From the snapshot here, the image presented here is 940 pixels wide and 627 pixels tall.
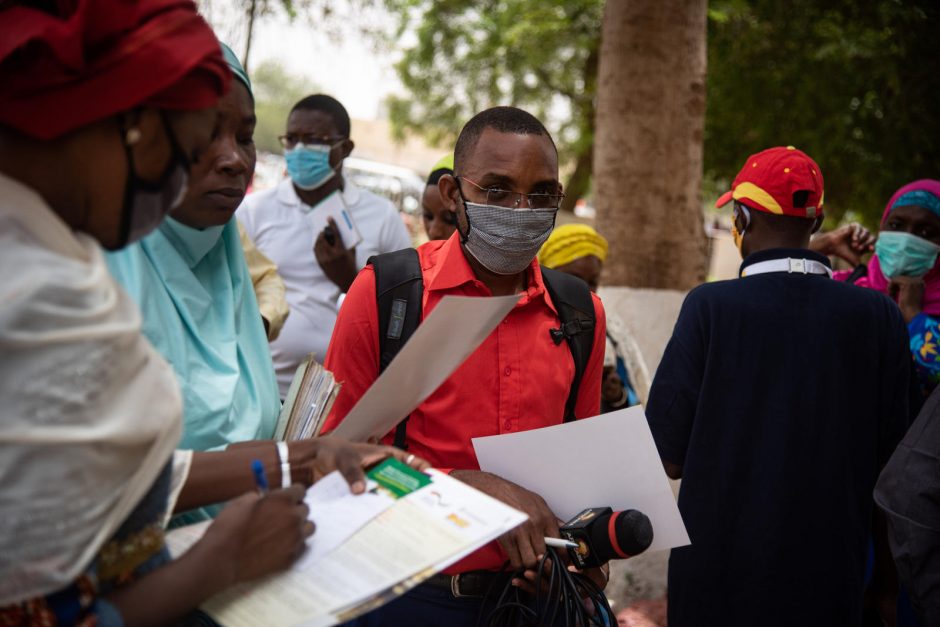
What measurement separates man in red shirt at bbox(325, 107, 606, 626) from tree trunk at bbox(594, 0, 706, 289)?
2.97 meters

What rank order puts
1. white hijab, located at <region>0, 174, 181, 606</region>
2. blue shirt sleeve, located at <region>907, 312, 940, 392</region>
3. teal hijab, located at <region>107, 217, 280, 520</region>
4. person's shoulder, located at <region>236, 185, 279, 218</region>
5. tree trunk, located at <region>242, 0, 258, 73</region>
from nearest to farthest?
1. white hijab, located at <region>0, 174, 181, 606</region>
2. teal hijab, located at <region>107, 217, 280, 520</region>
3. blue shirt sleeve, located at <region>907, 312, 940, 392</region>
4. person's shoulder, located at <region>236, 185, 279, 218</region>
5. tree trunk, located at <region>242, 0, 258, 73</region>

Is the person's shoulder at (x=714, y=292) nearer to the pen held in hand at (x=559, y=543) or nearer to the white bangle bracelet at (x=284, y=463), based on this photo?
the pen held in hand at (x=559, y=543)

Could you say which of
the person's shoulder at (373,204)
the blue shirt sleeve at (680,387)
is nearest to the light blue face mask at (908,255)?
the blue shirt sleeve at (680,387)

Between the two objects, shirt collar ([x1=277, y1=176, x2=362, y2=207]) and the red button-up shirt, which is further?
shirt collar ([x1=277, y1=176, x2=362, y2=207])

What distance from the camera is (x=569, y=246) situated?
13.5 ft

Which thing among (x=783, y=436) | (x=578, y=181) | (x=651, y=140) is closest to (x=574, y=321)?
(x=783, y=436)

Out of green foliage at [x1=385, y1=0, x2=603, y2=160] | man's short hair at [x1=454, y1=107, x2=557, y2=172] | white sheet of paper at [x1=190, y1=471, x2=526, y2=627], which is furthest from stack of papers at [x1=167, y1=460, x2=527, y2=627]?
green foliage at [x1=385, y1=0, x2=603, y2=160]

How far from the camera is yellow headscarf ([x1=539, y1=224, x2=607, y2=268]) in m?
4.09

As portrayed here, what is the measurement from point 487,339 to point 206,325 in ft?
2.48

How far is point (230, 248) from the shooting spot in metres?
2.16

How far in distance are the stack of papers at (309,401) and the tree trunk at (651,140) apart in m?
3.74

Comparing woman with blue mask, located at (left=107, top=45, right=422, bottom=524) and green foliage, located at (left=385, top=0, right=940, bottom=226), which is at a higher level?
green foliage, located at (left=385, top=0, right=940, bottom=226)

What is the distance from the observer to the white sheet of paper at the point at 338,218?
4203 mm

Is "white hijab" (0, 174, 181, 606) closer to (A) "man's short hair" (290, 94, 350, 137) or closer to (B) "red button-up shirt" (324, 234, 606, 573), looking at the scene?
(B) "red button-up shirt" (324, 234, 606, 573)
